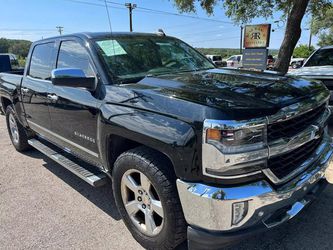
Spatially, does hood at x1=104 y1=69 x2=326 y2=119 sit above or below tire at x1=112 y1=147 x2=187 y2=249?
above

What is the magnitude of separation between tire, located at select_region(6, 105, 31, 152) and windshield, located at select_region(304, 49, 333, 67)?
6429mm

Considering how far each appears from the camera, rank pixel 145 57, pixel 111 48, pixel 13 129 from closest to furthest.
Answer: pixel 111 48 < pixel 145 57 < pixel 13 129

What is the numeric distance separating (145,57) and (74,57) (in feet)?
2.65

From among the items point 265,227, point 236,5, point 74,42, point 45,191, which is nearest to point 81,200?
point 45,191

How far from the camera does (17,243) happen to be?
2.98m

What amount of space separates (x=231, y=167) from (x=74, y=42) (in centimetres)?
243

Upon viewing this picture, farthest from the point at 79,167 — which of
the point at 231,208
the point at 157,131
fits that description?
the point at 231,208

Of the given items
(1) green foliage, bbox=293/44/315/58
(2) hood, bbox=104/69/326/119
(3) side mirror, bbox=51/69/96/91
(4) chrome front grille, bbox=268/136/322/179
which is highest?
(3) side mirror, bbox=51/69/96/91

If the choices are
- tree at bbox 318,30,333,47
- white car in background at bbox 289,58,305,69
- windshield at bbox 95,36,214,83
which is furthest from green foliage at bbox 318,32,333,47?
windshield at bbox 95,36,214,83

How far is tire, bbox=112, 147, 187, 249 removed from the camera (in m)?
2.36

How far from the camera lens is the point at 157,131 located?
2.35 meters

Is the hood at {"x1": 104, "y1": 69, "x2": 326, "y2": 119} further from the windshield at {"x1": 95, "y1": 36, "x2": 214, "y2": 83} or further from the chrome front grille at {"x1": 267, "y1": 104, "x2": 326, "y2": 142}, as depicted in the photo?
the windshield at {"x1": 95, "y1": 36, "x2": 214, "y2": 83}

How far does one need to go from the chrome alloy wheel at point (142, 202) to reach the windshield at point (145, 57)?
3.07 feet

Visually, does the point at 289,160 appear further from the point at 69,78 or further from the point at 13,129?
the point at 13,129
